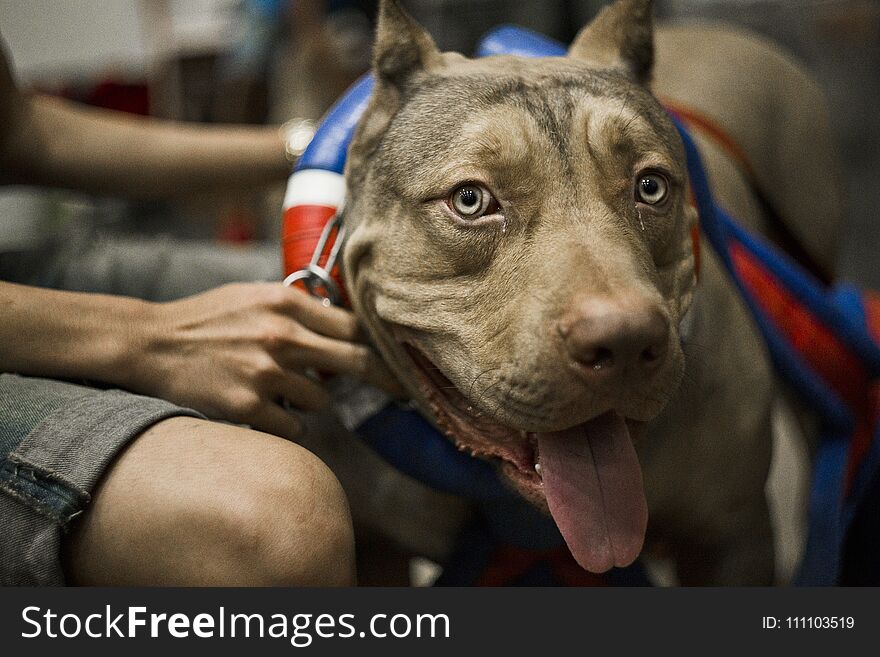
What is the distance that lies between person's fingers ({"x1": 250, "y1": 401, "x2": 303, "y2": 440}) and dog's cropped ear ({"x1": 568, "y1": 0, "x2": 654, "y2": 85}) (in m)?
0.70

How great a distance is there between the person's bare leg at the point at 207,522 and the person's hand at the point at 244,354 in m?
0.18

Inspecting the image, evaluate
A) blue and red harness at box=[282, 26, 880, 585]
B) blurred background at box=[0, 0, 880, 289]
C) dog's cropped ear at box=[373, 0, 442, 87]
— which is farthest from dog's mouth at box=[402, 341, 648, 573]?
blurred background at box=[0, 0, 880, 289]

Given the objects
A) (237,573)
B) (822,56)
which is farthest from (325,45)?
(237,573)

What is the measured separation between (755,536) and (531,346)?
2.70 feet

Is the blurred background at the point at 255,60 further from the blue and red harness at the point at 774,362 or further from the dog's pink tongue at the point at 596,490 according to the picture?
the dog's pink tongue at the point at 596,490

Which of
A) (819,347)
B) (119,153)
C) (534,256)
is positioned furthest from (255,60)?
(534,256)

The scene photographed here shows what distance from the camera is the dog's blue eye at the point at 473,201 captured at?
3.70 feet

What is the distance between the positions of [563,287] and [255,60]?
332 cm

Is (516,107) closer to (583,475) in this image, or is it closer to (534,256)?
(534,256)

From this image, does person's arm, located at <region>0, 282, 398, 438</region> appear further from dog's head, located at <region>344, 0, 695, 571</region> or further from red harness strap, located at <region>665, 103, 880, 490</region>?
red harness strap, located at <region>665, 103, 880, 490</region>

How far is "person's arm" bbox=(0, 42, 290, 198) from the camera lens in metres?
1.88

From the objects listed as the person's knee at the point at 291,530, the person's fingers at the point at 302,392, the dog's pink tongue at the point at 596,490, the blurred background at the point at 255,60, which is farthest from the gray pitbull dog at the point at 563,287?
the blurred background at the point at 255,60

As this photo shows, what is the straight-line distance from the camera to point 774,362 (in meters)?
1.67

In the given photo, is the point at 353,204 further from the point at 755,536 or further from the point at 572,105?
the point at 755,536
